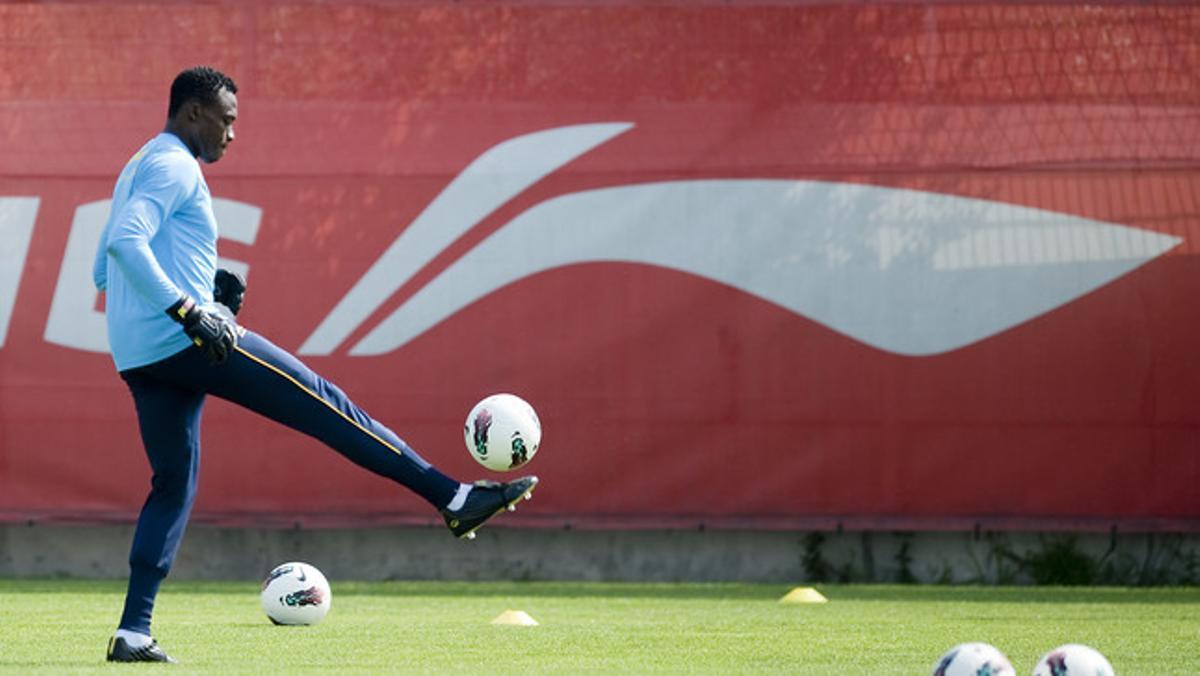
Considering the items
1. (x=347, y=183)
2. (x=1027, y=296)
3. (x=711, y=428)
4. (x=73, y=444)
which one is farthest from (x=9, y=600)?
(x=1027, y=296)

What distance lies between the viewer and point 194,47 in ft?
41.5

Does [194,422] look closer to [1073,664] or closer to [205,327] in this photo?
[205,327]

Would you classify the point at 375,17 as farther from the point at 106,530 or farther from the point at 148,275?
the point at 148,275

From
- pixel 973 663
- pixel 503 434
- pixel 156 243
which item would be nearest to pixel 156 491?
pixel 156 243

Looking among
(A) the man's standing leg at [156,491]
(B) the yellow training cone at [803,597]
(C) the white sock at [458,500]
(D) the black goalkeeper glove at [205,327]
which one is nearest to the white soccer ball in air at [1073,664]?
(C) the white sock at [458,500]

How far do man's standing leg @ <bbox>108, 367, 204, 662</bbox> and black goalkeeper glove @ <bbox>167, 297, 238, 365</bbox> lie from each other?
409 mm

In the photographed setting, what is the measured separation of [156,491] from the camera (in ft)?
23.5

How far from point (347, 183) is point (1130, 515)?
511 centimetres

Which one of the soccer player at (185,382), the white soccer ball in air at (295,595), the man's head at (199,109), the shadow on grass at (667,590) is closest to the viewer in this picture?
the soccer player at (185,382)

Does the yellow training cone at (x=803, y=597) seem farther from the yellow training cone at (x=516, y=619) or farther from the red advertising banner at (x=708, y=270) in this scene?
the yellow training cone at (x=516, y=619)

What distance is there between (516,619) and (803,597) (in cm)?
232

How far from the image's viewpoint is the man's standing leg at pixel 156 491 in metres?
7.11

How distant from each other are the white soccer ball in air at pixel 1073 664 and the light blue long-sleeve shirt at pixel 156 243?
3.03m

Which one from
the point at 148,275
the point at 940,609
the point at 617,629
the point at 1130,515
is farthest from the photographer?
the point at 1130,515
